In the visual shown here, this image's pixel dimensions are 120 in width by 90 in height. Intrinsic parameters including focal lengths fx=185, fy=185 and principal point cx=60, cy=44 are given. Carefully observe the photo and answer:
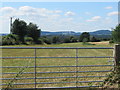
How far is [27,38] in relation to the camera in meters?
43.0

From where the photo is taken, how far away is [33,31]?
43.5m

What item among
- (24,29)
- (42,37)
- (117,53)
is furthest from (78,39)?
(117,53)

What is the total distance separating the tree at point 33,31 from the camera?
42.2 m

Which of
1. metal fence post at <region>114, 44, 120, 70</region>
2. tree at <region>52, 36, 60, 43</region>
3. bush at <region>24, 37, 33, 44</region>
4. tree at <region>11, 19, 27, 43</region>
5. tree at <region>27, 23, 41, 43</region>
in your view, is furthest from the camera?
tree at <region>27, 23, 41, 43</region>

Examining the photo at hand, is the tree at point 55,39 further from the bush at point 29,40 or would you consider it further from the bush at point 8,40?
the bush at point 8,40

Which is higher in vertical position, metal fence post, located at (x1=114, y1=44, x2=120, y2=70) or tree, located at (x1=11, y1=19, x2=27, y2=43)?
tree, located at (x1=11, y1=19, x2=27, y2=43)

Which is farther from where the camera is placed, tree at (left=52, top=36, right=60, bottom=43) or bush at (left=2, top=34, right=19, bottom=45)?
tree at (left=52, top=36, right=60, bottom=43)

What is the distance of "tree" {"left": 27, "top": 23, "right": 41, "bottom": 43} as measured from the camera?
138 feet

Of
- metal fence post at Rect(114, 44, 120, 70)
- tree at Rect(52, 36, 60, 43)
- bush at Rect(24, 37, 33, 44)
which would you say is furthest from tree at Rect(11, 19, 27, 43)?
metal fence post at Rect(114, 44, 120, 70)

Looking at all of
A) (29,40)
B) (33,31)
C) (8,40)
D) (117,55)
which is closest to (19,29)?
(29,40)

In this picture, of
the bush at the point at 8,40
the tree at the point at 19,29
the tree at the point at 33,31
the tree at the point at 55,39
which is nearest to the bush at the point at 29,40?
the tree at the point at 33,31

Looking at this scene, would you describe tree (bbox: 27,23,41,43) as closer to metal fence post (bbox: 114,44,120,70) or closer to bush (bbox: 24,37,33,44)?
bush (bbox: 24,37,33,44)

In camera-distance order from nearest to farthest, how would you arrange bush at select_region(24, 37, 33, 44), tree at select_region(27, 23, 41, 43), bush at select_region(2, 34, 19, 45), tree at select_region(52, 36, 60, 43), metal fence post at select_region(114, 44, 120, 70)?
metal fence post at select_region(114, 44, 120, 70), bush at select_region(2, 34, 19, 45), tree at select_region(52, 36, 60, 43), bush at select_region(24, 37, 33, 44), tree at select_region(27, 23, 41, 43)

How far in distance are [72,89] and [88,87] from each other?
386 mm
